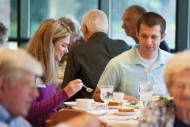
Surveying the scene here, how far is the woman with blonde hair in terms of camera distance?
3.47 metres

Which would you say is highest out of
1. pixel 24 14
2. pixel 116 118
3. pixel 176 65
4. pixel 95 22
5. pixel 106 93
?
pixel 24 14

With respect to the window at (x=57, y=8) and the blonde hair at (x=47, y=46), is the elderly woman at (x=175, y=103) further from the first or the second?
the window at (x=57, y=8)

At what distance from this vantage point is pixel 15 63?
6.02ft

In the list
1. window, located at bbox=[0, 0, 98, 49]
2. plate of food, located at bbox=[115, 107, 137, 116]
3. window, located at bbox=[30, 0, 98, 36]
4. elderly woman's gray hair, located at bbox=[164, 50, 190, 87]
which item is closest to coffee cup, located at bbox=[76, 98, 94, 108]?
plate of food, located at bbox=[115, 107, 137, 116]

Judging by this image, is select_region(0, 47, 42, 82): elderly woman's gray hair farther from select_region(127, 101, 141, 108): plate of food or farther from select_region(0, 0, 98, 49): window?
select_region(0, 0, 98, 49): window

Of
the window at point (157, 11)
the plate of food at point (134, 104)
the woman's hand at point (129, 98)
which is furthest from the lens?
the window at point (157, 11)

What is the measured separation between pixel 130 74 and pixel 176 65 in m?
1.75

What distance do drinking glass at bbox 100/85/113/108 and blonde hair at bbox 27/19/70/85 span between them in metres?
0.40

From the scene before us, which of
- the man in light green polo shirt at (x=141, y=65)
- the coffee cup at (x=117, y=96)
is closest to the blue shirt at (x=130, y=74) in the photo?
the man in light green polo shirt at (x=141, y=65)

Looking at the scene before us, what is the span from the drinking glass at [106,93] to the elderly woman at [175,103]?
1246mm

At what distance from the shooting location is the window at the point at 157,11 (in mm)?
7453

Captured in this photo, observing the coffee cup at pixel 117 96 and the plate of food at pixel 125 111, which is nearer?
the plate of food at pixel 125 111

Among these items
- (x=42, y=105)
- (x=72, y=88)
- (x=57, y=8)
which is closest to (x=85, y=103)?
(x=72, y=88)

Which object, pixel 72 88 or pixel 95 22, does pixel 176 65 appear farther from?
pixel 95 22
